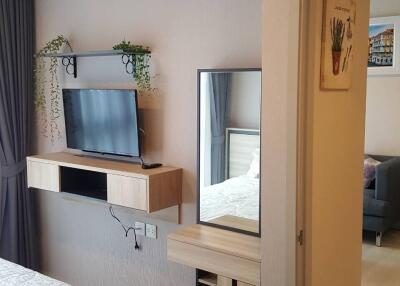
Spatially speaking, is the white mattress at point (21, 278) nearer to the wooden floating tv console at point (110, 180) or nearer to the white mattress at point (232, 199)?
the wooden floating tv console at point (110, 180)

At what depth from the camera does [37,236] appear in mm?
4016

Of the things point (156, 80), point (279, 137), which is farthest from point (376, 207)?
point (279, 137)

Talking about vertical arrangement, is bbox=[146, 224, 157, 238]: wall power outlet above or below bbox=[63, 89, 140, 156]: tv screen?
below

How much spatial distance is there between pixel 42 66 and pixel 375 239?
3.51m

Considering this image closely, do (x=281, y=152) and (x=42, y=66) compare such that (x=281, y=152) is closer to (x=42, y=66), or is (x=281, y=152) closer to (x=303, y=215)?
(x=303, y=215)

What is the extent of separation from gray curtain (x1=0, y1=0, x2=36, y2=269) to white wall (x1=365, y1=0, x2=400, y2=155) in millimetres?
3445

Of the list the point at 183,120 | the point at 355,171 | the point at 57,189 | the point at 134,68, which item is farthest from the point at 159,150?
the point at 355,171

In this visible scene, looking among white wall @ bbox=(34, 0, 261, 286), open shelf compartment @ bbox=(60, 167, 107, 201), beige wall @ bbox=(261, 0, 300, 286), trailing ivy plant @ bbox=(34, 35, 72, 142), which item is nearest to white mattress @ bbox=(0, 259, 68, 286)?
open shelf compartment @ bbox=(60, 167, 107, 201)

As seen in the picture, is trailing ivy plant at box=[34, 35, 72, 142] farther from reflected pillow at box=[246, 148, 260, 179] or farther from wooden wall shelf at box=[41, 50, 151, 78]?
reflected pillow at box=[246, 148, 260, 179]

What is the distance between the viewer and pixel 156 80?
9.86 feet

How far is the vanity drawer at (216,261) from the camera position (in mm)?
2211

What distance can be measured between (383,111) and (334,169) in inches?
124

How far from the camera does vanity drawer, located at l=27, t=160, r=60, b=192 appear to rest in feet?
10.7

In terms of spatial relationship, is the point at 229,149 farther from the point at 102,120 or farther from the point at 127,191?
the point at 102,120
